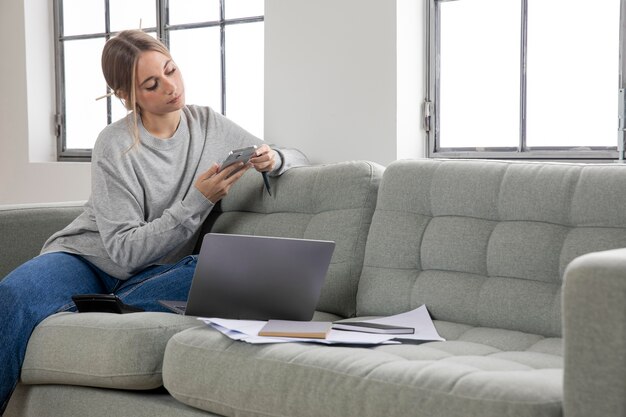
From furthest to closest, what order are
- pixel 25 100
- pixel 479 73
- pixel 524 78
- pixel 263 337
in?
1. pixel 25 100
2. pixel 479 73
3. pixel 524 78
4. pixel 263 337

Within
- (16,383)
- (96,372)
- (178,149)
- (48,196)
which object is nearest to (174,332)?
(96,372)

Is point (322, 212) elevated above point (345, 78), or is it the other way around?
point (345, 78)

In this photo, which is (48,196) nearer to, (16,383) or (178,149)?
(178,149)

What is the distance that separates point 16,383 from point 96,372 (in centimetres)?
32

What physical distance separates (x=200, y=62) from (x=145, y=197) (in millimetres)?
1965

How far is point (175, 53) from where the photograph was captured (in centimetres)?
475

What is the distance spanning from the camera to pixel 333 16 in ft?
11.7

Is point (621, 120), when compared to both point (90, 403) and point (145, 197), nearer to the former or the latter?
point (145, 197)

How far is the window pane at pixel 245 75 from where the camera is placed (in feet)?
14.2

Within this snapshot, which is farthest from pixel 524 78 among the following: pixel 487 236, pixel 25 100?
pixel 25 100

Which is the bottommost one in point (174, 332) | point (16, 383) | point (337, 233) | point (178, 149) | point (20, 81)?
point (16, 383)

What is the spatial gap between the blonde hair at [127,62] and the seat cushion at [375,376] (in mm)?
996

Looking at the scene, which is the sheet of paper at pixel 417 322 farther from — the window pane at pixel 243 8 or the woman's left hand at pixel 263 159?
the window pane at pixel 243 8

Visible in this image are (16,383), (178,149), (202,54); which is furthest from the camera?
(202,54)
